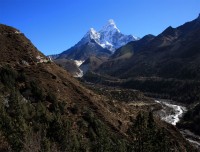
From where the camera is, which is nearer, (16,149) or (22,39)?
(16,149)

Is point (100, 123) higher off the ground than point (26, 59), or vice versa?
point (26, 59)

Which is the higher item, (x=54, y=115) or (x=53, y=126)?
(x=54, y=115)

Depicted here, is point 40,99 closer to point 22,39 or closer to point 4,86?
point 4,86

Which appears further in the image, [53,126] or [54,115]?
[54,115]

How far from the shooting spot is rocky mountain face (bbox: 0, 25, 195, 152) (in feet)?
252

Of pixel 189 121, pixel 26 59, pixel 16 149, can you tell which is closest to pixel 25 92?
pixel 26 59

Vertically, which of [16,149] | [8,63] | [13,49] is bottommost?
[16,149]

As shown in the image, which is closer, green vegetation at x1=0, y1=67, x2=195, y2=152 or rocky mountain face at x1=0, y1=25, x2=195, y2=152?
green vegetation at x1=0, y1=67, x2=195, y2=152

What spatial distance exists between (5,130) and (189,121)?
448 ft

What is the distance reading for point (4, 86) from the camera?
10331 centimetres

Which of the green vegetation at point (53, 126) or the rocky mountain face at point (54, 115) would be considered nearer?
the green vegetation at point (53, 126)

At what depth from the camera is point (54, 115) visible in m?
95.4

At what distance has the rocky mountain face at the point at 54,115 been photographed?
252 ft

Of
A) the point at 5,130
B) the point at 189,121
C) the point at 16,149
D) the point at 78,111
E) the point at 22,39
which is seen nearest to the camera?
the point at 16,149
